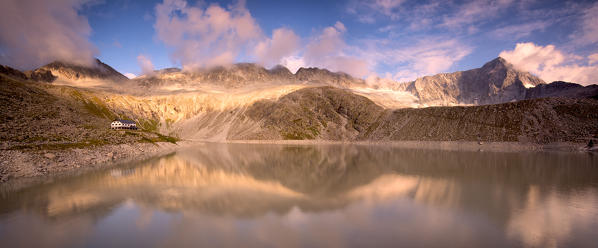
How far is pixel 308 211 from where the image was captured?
21.4 m

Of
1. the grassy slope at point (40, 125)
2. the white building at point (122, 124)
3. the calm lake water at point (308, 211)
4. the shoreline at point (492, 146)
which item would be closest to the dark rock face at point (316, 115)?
the shoreline at point (492, 146)

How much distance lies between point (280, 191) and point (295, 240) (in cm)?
1237

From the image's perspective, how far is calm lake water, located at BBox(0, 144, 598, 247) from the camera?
51.8ft

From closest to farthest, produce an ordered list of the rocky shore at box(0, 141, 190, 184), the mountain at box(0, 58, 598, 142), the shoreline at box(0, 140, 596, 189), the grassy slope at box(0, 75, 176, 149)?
the shoreline at box(0, 140, 596, 189), the rocky shore at box(0, 141, 190, 184), the grassy slope at box(0, 75, 176, 149), the mountain at box(0, 58, 598, 142)

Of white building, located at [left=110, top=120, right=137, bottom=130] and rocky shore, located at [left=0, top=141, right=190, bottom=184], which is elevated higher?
white building, located at [left=110, top=120, right=137, bottom=130]

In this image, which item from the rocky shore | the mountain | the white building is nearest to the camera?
the rocky shore

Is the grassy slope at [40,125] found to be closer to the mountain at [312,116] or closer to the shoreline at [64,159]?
the mountain at [312,116]

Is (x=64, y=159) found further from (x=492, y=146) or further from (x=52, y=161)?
(x=492, y=146)

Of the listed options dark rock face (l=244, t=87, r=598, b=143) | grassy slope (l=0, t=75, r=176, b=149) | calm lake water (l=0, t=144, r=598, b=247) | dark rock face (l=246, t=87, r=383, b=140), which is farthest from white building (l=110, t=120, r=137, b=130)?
calm lake water (l=0, t=144, r=598, b=247)

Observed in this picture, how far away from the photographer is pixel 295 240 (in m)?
15.8

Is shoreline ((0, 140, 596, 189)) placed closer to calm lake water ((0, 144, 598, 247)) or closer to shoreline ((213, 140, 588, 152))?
shoreline ((213, 140, 588, 152))

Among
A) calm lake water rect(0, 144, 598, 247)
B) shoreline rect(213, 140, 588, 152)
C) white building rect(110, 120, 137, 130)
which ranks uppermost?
white building rect(110, 120, 137, 130)

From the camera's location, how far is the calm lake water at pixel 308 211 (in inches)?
621

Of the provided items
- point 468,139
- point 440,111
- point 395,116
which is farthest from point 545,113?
point 395,116
